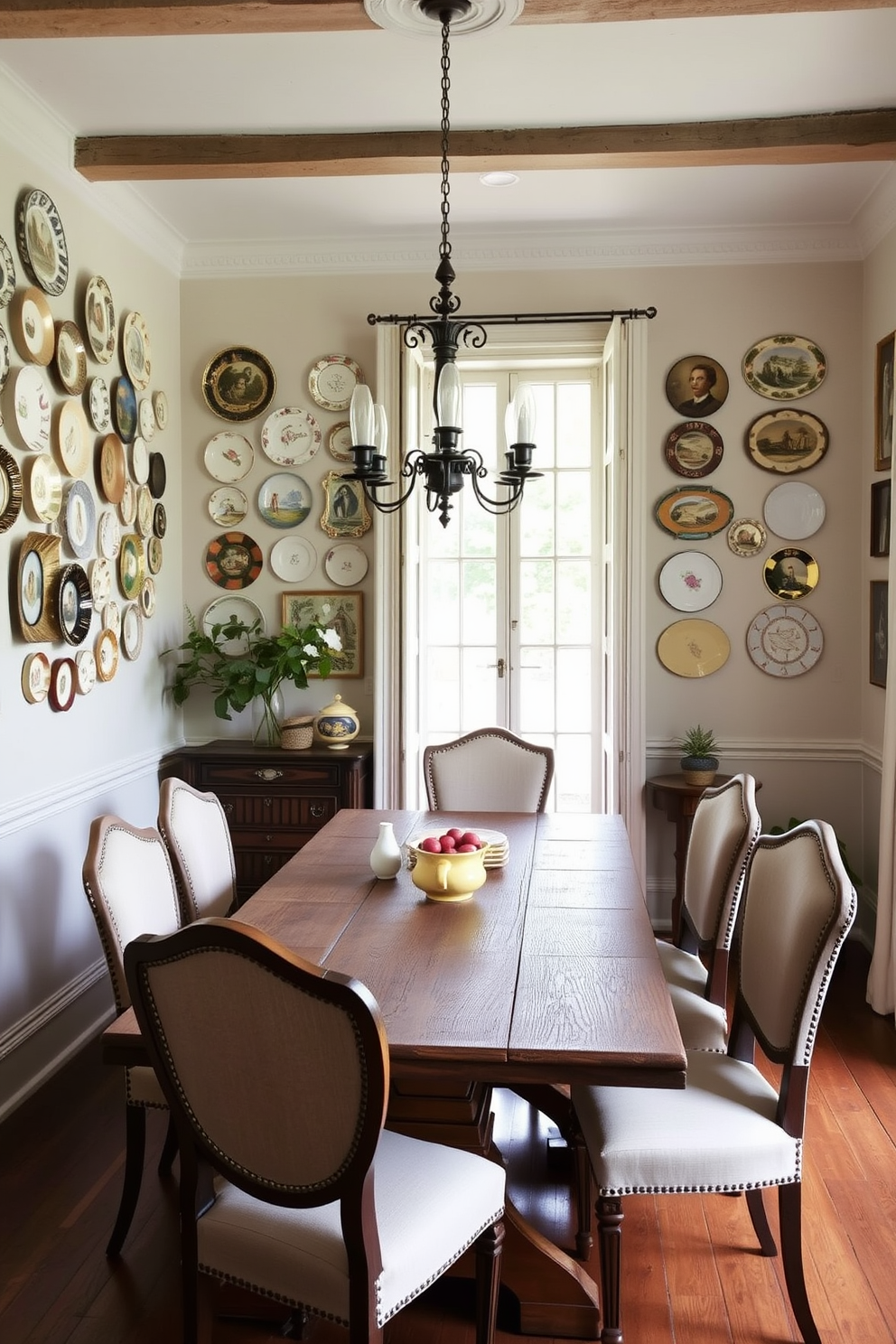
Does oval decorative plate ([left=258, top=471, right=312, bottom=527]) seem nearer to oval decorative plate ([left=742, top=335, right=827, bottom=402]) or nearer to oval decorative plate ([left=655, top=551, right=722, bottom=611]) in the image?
oval decorative plate ([left=655, top=551, right=722, bottom=611])

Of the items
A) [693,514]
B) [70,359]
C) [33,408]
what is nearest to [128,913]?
[33,408]

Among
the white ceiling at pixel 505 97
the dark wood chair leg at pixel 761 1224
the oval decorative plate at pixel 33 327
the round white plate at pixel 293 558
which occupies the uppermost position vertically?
the white ceiling at pixel 505 97

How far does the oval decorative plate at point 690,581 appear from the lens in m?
4.74

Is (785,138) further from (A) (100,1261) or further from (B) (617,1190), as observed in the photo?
(A) (100,1261)

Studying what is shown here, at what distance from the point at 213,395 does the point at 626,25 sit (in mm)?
2529

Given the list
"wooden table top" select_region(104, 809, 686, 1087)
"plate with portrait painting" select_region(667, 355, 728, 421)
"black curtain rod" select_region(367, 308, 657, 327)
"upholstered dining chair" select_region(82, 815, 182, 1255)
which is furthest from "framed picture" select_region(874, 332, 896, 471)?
"upholstered dining chair" select_region(82, 815, 182, 1255)

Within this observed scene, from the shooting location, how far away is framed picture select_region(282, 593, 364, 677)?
192 inches

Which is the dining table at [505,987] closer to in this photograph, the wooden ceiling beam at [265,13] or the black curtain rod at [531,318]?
the wooden ceiling beam at [265,13]

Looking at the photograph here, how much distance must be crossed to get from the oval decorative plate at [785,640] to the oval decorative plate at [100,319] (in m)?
2.86

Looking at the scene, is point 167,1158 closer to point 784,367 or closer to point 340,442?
point 340,442

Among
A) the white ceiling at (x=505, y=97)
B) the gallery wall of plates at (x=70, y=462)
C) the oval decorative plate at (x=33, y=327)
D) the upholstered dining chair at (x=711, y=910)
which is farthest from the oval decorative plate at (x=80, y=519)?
the upholstered dining chair at (x=711, y=910)

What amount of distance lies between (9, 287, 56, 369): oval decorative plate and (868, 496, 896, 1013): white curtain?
2.93 metres

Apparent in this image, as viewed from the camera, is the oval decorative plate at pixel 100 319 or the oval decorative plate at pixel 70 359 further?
the oval decorative plate at pixel 100 319

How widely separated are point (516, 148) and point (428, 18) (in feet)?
2.95
